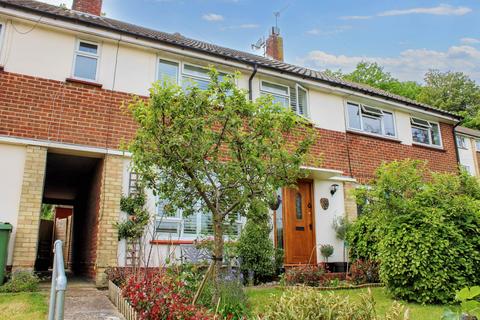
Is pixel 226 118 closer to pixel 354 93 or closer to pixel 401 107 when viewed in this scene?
pixel 354 93

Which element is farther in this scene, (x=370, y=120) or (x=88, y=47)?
(x=370, y=120)

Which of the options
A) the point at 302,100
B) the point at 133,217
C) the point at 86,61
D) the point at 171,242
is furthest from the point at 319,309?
the point at 302,100

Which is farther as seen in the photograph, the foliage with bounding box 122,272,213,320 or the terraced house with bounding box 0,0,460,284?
the terraced house with bounding box 0,0,460,284

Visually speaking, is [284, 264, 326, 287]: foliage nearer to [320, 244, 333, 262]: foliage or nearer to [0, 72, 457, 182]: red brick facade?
[320, 244, 333, 262]: foliage

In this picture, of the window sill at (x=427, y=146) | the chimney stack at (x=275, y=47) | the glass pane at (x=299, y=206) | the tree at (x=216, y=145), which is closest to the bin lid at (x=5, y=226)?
the tree at (x=216, y=145)

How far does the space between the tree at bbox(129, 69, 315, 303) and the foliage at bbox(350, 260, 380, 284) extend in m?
4.72

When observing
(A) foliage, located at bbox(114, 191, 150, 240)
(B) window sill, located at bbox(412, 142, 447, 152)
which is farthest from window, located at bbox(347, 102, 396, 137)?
(A) foliage, located at bbox(114, 191, 150, 240)

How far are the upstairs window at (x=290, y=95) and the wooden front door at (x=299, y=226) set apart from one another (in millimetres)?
2294

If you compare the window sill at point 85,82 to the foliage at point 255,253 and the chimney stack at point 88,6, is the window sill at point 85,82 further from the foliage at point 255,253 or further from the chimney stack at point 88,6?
the chimney stack at point 88,6

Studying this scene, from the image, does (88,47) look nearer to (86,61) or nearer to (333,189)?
(86,61)

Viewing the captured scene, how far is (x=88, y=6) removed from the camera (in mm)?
12203

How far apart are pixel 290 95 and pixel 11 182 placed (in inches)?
299

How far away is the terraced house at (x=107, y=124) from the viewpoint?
24.3 ft

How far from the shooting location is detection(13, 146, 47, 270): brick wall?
6.92 meters
